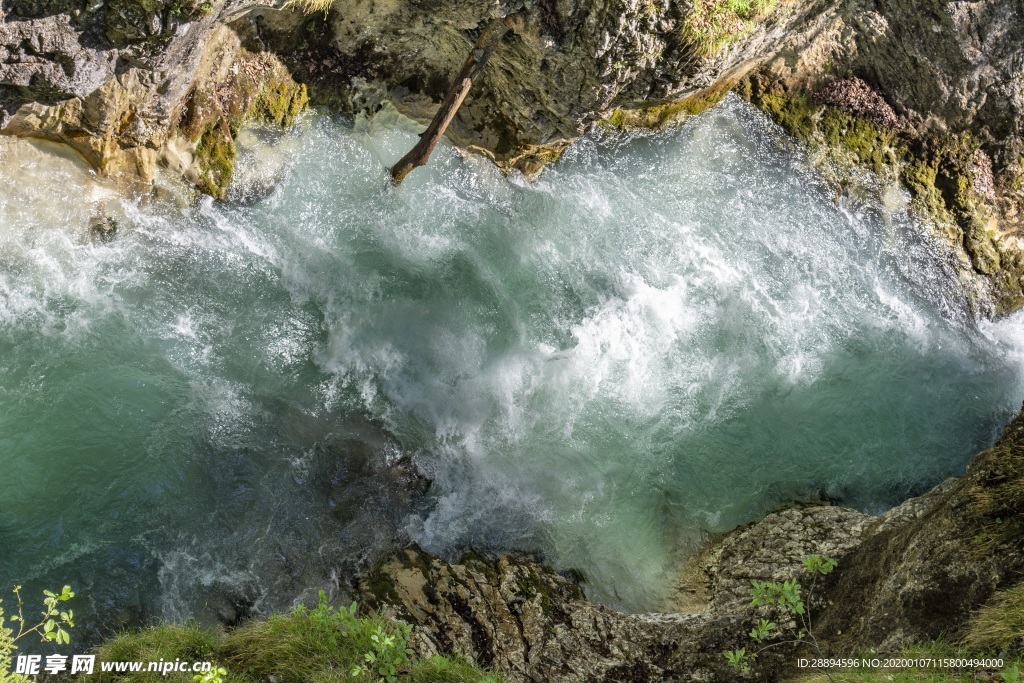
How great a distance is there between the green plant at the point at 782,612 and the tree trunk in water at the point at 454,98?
18.6ft

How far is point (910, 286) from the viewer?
9828 millimetres

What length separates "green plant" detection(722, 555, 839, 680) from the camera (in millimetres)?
6137

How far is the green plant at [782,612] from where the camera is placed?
6.14 metres

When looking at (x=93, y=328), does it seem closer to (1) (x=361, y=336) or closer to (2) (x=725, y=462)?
(1) (x=361, y=336)

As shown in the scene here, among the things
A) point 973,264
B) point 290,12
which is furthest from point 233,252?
point 973,264

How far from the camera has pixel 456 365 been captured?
27.1 ft

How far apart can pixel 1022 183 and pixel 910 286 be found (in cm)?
220

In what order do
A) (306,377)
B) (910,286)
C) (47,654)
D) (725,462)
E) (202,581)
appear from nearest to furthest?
(47,654) → (202,581) → (306,377) → (725,462) → (910,286)

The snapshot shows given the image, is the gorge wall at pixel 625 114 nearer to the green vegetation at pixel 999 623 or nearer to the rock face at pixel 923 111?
the rock face at pixel 923 111

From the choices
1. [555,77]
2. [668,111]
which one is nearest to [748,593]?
[555,77]

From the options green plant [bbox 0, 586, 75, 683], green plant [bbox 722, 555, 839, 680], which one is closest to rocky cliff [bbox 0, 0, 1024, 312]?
green plant [bbox 0, 586, 75, 683]

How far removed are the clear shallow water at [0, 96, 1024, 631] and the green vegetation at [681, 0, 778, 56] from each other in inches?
70.6

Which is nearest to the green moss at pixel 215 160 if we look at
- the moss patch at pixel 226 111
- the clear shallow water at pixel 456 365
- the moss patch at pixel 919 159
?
the moss patch at pixel 226 111

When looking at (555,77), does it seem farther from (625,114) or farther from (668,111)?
(668,111)
